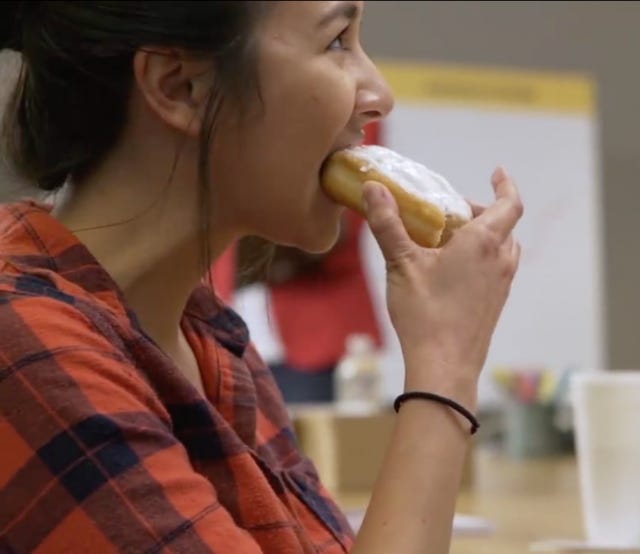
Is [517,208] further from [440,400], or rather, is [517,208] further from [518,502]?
[518,502]

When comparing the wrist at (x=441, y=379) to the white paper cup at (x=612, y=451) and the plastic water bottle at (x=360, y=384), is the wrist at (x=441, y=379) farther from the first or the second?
the plastic water bottle at (x=360, y=384)

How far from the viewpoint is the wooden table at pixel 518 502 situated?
125 centimetres

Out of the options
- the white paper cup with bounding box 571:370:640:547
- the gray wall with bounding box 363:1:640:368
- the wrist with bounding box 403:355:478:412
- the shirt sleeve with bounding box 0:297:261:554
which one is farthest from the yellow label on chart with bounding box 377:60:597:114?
the shirt sleeve with bounding box 0:297:261:554

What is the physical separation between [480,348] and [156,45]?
0.32m

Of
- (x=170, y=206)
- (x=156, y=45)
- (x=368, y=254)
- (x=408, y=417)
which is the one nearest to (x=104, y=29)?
(x=156, y=45)

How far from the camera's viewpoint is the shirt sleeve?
79 centimetres

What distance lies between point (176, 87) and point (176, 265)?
0.48 feet

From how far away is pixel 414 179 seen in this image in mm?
1026

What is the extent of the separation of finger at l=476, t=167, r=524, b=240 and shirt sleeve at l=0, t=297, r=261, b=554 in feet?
1.03

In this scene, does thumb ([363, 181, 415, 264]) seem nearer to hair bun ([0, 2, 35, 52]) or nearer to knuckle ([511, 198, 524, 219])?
knuckle ([511, 198, 524, 219])

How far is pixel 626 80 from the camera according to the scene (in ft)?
16.5

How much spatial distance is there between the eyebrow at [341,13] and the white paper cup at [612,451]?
1.39ft

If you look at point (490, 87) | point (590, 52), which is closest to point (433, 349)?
point (490, 87)

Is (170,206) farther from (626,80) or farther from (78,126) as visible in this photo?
(626,80)
